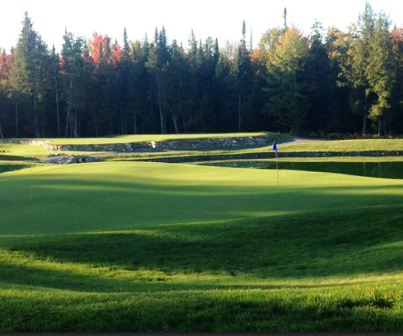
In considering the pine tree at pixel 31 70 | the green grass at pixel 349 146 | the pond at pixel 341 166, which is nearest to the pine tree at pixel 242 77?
the green grass at pixel 349 146

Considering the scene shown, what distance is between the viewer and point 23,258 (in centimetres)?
1074

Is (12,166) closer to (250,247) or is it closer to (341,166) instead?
(341,166)

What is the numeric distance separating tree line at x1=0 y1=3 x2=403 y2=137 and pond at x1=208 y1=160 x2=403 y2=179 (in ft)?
82.0

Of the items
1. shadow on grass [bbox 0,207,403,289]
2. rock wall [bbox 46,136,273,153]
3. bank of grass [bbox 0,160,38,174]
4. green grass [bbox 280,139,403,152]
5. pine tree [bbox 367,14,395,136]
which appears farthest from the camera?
pine tree [bbox 367,14,395,136]

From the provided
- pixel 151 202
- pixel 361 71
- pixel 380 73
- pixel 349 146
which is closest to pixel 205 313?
pixel 151 202

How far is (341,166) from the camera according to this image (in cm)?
4238

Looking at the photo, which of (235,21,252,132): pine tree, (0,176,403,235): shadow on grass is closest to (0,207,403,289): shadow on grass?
(0,176,403,235): shadow on grass

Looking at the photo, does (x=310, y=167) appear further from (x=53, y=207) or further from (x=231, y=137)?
(x=53, y=207)

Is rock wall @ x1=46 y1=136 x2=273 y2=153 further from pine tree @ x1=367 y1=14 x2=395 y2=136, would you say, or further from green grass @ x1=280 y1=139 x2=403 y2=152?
pine tree @ x1=367 y1=14 x2=395 y2=136

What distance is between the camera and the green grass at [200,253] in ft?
19.5

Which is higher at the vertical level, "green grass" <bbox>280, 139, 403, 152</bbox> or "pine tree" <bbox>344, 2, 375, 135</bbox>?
"pine tree" <bbox>344, 2, 375, 135</bbox>

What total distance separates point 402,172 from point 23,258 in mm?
31473

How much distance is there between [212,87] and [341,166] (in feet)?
136

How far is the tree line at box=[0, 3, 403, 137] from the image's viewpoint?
7144 cm
